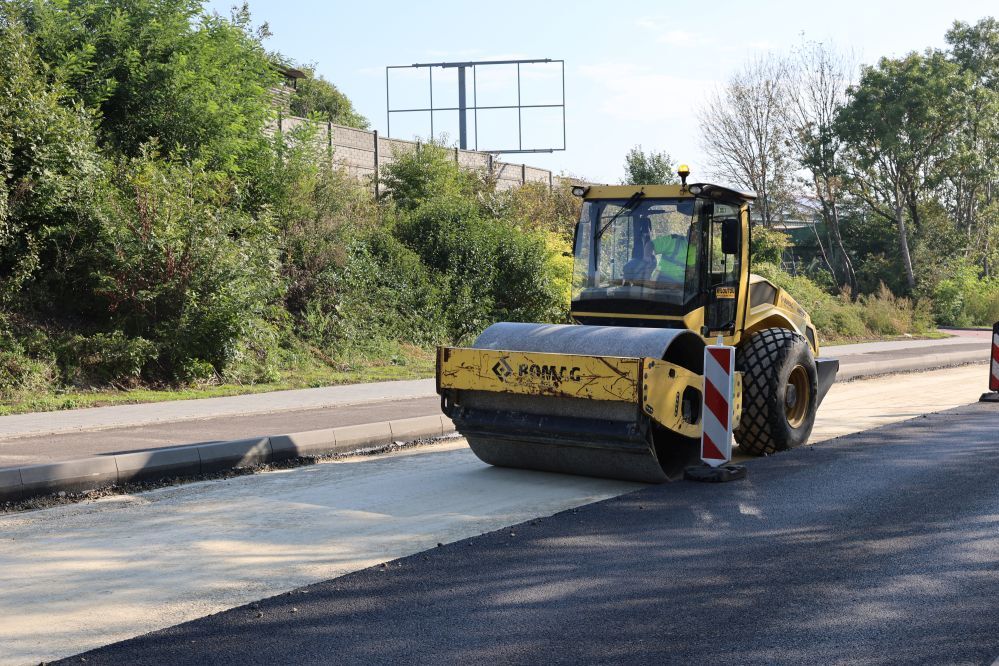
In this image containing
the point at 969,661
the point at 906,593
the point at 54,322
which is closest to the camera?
the point at 969,661

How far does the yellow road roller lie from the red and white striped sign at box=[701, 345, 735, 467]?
12cm

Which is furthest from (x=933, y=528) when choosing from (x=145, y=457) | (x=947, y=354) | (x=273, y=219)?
(x=947, y=354)

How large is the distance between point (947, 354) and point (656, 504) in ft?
61.0

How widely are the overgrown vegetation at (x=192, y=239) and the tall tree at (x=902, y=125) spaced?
69.7 feet

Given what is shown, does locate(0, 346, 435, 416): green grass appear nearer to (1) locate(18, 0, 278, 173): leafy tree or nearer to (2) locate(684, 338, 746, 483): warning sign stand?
(1) locate(18, 0, 278, 173): leafy tree

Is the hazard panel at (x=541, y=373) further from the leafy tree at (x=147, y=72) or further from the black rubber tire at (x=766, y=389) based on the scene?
the leafy tree at (x=147, y=72)

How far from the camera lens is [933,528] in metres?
6.86

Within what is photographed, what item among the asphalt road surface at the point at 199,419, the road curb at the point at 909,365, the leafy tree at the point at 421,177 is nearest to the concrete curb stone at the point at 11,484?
the asphalt road surface at the point at 199,419

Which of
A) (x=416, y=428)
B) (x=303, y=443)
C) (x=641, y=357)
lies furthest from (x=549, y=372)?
(x=416, y=428)

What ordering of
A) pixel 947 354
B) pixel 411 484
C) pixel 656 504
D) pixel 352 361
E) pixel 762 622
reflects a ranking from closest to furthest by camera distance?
pixel 762 622 < pixel 656 504 < pixel 411 484 < pixel 352 361 < pixel 947 354

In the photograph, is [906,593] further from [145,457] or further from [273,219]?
[273,219]

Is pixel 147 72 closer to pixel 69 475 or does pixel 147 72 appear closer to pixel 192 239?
pixel 192 239

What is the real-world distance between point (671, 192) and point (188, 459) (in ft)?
16.3

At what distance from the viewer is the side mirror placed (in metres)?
9.66
